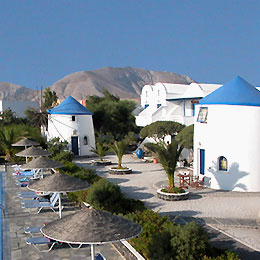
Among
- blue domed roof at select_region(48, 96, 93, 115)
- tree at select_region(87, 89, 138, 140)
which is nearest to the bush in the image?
blue domed roof at select_region(48, 96, 93, 115)

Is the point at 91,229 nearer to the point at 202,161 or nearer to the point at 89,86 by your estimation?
the point at 202,161

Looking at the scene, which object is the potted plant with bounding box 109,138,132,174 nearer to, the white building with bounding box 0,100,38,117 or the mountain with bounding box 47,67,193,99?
the white building with bounding box 0,100,38,117

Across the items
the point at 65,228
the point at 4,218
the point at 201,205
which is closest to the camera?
the point at 65,228

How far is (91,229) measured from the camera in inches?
236

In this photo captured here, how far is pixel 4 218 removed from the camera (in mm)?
12062

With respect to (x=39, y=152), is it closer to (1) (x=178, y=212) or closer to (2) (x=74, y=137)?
(1) (x=178, y=212)

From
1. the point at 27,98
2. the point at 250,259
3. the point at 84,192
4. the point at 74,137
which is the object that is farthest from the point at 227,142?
the point at 27,98

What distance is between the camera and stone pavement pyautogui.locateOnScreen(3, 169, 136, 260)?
28.4 ft

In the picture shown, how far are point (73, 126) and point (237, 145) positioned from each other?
18.9m

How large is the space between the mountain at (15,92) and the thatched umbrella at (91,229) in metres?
162

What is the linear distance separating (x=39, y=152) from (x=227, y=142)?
10291 millimetres

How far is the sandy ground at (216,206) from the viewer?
36.9 feet

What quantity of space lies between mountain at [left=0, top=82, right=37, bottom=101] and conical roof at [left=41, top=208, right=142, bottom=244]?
162 meters

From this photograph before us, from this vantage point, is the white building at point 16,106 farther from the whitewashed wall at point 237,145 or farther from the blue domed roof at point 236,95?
the whitewashed wall at point 237,145
